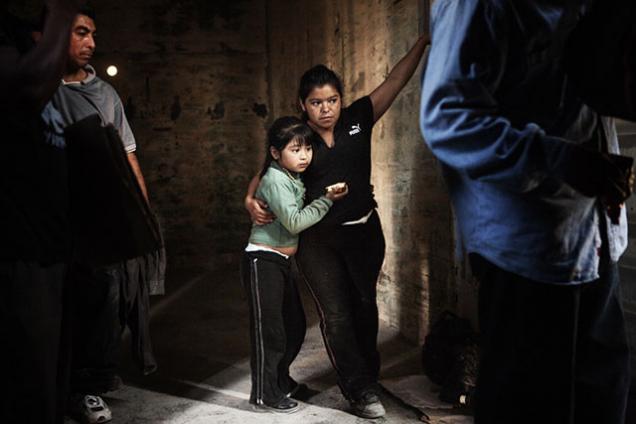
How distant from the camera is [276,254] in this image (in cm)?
308

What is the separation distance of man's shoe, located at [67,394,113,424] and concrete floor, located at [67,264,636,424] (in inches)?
2.1

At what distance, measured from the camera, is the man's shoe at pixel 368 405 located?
9.88 feet

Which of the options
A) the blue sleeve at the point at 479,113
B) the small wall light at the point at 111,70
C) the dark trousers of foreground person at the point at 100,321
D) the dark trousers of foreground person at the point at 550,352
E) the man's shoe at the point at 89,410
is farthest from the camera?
the small wall light at the point at 111,70

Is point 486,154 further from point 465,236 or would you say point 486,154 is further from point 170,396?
point 170,396

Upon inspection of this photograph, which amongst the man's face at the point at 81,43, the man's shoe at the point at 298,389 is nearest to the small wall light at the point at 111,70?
the man's face at the point at 81,43

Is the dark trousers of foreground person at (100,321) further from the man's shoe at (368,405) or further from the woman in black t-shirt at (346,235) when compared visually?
the man's shoe at (368,405)

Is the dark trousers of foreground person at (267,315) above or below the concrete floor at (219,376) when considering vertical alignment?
above

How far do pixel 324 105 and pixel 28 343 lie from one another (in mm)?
1837

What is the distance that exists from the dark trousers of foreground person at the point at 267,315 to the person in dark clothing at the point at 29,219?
125 centimetres

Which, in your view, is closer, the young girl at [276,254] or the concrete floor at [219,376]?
the young girl at [276,254]

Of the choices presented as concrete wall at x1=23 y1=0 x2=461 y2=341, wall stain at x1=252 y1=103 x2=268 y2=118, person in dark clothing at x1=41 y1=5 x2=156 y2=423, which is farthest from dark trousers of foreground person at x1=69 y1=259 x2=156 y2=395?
wall stain at x1=252 y1=103 x2=268 y2=118

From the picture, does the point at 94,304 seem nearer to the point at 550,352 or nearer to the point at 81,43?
the point at 81,43

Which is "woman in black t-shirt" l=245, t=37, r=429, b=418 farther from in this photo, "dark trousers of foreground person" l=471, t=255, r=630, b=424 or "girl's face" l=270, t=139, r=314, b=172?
"dark trousers of foreground person" l=471, t=255, r=630, b=424

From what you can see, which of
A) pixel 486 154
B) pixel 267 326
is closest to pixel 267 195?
pixel 267 326
